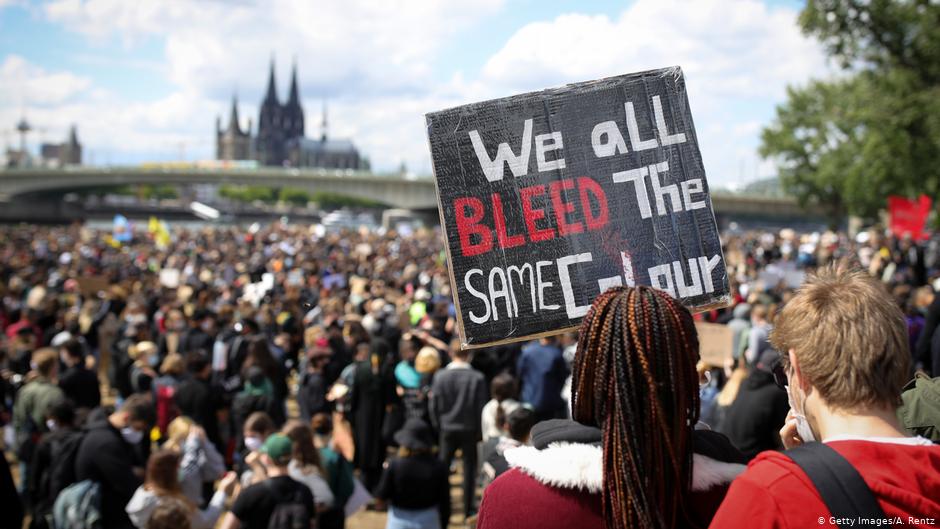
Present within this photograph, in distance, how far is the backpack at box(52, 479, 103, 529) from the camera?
5047 millimetres

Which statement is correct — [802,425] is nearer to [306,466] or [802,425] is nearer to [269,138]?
[306,466]

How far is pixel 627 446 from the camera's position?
5.84 feet

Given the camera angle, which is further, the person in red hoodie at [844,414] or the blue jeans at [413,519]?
the blue jeans at [413,519]

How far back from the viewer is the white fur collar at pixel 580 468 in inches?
71.6

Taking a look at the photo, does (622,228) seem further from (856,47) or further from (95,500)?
(856,47)

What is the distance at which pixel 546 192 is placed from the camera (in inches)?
105

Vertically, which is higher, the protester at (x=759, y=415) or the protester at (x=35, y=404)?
the protester at (x=35, y=404)

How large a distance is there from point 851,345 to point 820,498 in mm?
377

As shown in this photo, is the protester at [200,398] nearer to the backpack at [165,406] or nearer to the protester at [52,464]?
the backpack at [165,406]

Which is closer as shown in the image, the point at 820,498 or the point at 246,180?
the point at 820,498

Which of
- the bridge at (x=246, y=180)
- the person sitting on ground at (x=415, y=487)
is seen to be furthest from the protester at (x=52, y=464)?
the bridge at (x=246, y=180)

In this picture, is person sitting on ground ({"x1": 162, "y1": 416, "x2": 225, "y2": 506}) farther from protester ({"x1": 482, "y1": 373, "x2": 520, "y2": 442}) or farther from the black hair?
the black hair

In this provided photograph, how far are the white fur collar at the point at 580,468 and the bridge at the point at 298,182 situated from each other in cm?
5753

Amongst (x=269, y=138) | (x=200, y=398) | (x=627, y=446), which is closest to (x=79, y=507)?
(x=200, y=398)
